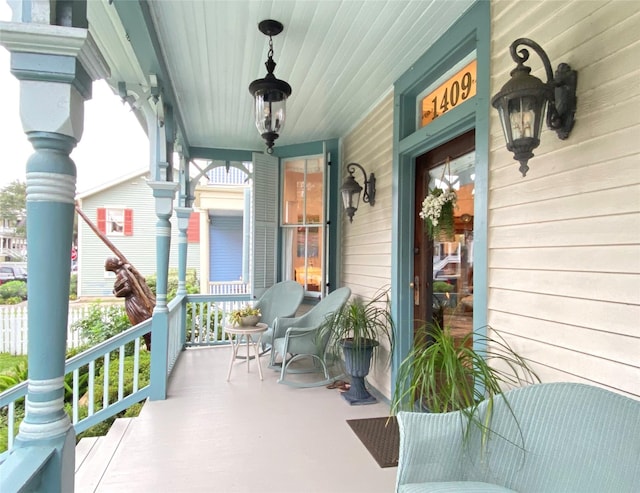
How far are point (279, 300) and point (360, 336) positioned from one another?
6.39 ft

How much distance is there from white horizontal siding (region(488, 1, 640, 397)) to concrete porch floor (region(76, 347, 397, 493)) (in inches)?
48.0

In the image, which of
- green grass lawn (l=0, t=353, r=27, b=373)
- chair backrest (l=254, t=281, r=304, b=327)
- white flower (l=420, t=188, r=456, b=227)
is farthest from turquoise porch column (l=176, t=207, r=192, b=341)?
white flower (l=420, t=188, r=456, b=227)

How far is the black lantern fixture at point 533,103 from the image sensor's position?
1525 millimetres

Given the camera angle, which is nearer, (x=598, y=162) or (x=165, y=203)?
(x=598, y=162)

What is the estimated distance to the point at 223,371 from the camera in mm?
4180

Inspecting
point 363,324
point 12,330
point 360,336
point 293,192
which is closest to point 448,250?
point 363,324

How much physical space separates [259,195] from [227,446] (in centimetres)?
339

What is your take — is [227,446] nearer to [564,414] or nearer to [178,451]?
[178,451]

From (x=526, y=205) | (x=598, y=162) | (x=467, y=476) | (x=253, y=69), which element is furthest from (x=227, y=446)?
(x=253, y=69)

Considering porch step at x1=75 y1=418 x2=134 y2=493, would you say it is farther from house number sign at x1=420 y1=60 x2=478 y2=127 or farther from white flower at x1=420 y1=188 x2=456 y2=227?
house number sign at x1=420 y1=60 x2=478 y2=127

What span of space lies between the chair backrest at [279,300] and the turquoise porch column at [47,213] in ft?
11.9

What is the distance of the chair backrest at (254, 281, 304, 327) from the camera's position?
4.86 m

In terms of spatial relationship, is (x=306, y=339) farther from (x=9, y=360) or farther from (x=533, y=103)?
(x=9, y=360)

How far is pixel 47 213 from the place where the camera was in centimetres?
117
